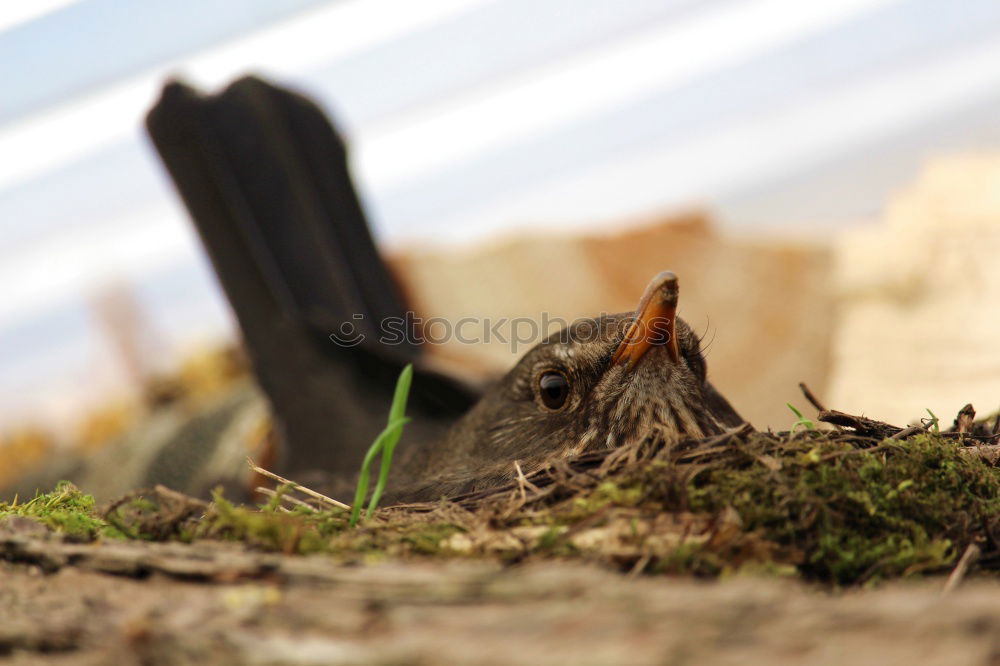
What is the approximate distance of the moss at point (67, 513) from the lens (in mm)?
1508

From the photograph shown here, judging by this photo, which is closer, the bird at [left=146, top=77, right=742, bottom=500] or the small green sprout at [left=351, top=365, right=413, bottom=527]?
the small green sprout at [left=351, top=365, right=413, bottom=527]

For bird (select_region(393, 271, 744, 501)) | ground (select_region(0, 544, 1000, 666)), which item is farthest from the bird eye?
ground (select_region(0, 544, 1000, 666))

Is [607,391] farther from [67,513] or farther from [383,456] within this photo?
[67,513]

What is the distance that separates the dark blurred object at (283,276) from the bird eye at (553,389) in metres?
1.33

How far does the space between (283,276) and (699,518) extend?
2.84 meters

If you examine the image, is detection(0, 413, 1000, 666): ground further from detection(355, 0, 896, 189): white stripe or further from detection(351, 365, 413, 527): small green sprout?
detection(355, 0, 896, 189): white stripe

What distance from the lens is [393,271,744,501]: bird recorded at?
86.0 inches

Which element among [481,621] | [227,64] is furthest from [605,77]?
[481,621]

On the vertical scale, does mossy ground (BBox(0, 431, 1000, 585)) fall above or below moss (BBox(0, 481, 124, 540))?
below

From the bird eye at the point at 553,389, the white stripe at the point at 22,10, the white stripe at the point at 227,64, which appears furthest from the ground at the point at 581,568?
the white stripe at the point at 227,64

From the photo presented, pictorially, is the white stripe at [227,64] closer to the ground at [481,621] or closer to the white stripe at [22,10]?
the white stripe at [22,10]

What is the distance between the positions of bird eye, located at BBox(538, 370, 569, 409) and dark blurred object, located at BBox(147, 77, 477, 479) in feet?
4.36

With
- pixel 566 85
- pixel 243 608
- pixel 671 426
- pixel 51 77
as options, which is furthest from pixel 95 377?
pixel 243 608

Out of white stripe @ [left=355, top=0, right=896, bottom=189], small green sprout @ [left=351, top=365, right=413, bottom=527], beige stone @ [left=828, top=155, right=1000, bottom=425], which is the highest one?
white stripe @ [left=355, top=0, right=896, bottom=189]
